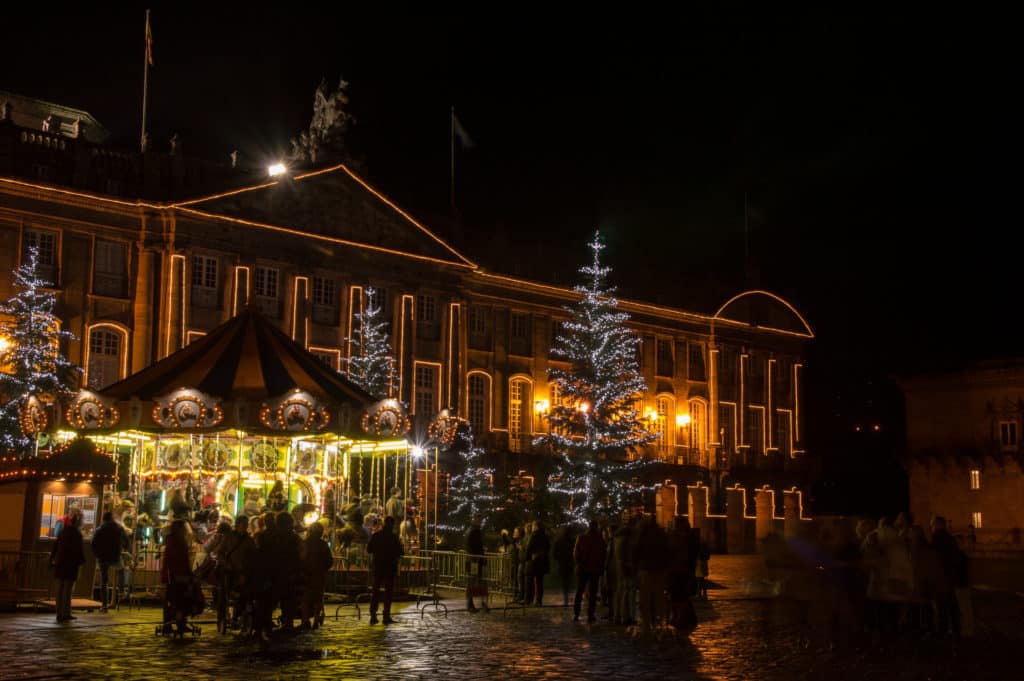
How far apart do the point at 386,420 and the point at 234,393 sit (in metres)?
2.94

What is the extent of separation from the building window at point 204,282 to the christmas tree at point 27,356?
5.24 metres

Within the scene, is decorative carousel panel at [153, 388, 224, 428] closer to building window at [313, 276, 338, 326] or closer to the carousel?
the carousel

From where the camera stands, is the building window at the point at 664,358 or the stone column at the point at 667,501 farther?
the building window at the point at 664,358

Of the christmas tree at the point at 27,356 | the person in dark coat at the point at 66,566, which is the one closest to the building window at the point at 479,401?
the christmas tree at the point at 27,356

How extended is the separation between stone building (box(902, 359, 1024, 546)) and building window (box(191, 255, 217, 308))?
121 feet

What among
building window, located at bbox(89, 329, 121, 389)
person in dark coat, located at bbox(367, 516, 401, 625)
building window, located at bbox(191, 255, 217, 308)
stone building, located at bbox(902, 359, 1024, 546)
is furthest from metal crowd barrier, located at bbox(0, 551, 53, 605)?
stone building, located at bbox(902, 359, 1024, 546)

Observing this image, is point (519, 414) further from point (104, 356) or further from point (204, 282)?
point (104, 356)

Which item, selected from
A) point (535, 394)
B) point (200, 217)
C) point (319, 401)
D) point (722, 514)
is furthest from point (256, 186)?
point (722, 514)

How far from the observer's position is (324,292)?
1730 inches

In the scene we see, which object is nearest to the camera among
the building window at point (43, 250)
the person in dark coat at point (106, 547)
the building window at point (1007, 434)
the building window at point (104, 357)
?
the person in dark coat at point (106, 547)

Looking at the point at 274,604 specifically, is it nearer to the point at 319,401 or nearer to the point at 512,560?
the point at 319,401

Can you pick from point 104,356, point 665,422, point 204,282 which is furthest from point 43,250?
point 665,422

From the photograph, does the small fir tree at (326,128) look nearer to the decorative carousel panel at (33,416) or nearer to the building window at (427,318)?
the building window at (427,318)

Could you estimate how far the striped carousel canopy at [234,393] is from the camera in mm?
23109
